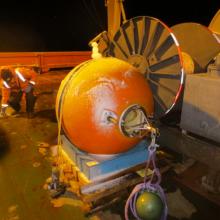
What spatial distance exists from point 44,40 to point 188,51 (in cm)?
2086

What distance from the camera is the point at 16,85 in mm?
5785

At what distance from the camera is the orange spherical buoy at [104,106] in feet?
8.82

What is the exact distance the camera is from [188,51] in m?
4.22

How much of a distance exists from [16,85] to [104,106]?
3.79m

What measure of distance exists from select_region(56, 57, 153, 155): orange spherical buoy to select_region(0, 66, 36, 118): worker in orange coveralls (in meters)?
3.03

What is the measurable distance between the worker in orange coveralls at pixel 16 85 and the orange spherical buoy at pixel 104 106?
3.03 metres

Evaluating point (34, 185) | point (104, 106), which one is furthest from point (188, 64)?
point (34, 185)

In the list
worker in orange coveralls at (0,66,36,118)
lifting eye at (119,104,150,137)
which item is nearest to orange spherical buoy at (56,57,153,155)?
lifting eye at (119,104,150,137)

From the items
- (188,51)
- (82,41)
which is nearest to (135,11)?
(82,41)

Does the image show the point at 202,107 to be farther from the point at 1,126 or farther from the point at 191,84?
the point at 1,126

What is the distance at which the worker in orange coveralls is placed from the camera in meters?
5.54

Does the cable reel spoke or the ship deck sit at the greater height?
the cable reel spoke

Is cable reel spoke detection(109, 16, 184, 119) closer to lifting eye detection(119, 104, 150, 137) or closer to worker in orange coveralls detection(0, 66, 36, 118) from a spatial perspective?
lifting eye detection(119, 104, 150, 137)

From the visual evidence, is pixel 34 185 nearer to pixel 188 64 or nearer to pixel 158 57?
pixel 158 57
